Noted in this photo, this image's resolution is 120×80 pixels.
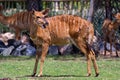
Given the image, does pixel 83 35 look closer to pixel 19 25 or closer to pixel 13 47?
pixel 19 25

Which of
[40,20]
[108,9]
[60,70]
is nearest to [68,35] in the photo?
[40,20]

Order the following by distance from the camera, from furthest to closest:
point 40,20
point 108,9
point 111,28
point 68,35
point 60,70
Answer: point 108,9
point 111,28
point 60,70
point 68,35
point 40,20

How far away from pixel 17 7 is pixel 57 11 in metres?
1.86

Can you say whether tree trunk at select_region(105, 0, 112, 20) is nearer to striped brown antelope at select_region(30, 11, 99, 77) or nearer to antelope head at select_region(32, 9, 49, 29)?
striped brown antelope at select_region(30, 11, 99, 77)

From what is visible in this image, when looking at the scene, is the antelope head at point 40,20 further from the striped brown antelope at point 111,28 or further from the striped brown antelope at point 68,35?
the striped brown antelope at point 111,28

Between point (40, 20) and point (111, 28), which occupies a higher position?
point (40, 20)

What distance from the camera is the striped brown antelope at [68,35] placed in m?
12.0

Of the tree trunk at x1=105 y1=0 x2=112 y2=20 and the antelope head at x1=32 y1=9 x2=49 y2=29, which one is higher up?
the antelope head at x1=32 y1=9 x2=49 y2=29

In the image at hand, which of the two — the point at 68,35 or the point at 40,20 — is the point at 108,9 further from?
the point at 40,20

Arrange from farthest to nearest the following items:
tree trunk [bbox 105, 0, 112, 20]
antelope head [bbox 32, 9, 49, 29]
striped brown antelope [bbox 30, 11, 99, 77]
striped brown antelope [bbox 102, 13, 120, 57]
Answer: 1. tree trunk [bbox 105, 0, 112, 20]
2. striped brown antelope [bbox 102, 13, 120, 57]
3. striped brown antelope [bbox 30, 11, 99, 77]
4. antelope head [bbox 32, 9, 49, 29]

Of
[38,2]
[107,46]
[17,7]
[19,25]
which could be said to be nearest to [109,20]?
[107,46]

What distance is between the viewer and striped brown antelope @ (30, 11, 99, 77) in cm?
A: 1202

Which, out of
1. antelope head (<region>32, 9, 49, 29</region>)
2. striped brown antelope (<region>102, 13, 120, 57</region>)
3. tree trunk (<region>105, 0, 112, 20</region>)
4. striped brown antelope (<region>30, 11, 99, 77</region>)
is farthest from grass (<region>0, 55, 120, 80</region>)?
tree trunk (<region>105, 0, 112, 20</region>)

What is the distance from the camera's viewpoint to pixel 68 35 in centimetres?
1229
